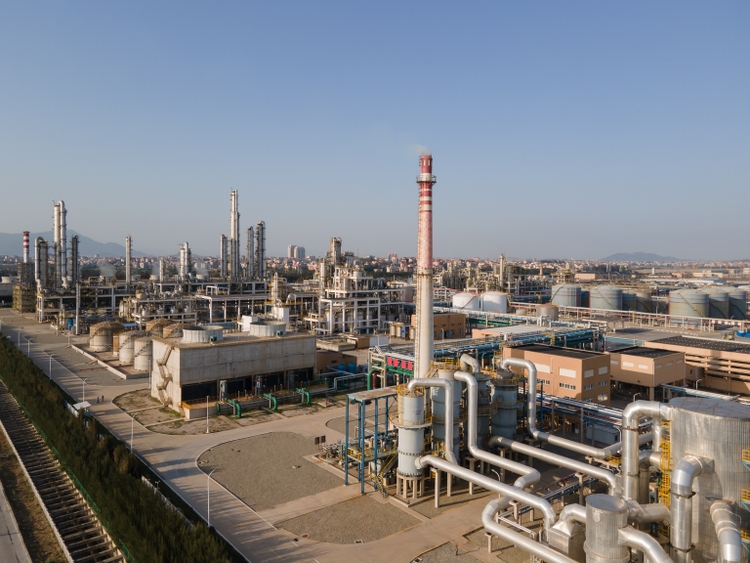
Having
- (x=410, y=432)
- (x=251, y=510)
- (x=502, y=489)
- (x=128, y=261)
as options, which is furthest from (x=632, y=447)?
(x=128, y=261)

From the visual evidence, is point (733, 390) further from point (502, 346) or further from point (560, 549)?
point (560, 549)

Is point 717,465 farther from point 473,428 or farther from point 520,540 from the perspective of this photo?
point 473,428

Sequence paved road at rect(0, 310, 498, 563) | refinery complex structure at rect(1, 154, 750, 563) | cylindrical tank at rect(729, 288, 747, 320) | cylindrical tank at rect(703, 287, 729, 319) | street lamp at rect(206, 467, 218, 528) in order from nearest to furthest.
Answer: refinery complex structure at rect(1, 154, 750, 563) < paved road at rect(0, 310, 498, 563) < street lamp at rect(206, 467, 218, 528) < cylindrical tank at rect(703, 287, 729, 319) < cylindrical tank at rect(729, 288, 747, 320)

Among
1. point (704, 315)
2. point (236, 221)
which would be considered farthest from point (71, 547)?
point (704, 315)

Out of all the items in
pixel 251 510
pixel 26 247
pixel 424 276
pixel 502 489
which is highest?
pixel 26 247

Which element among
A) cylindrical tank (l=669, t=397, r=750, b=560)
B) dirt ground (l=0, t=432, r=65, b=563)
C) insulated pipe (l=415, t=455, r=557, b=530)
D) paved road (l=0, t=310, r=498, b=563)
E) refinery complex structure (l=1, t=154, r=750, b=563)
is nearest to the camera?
cylindrical tank (l=669, t=397, r=750, b=560)

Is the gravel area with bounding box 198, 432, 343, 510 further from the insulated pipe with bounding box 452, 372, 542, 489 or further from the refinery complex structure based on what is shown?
the insulated pipe with bounding box 452, 372, 542, 489

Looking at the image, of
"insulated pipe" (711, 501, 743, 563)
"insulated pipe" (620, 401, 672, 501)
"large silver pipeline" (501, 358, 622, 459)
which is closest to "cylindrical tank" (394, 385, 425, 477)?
"large silver pipeline" (501, 358, 622, 459)
